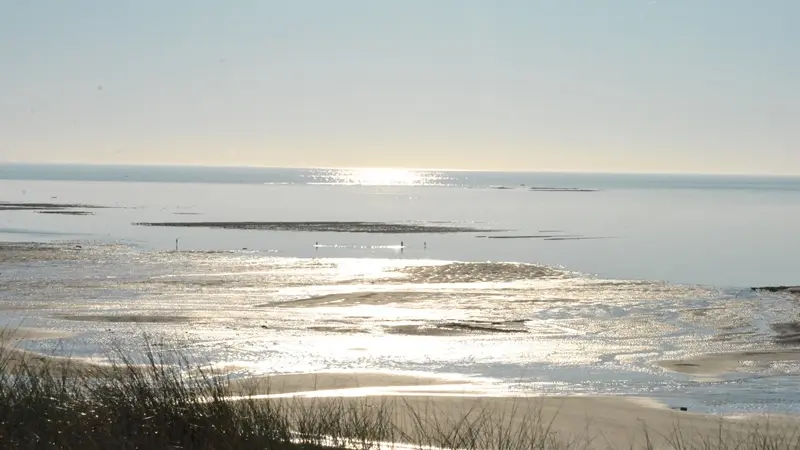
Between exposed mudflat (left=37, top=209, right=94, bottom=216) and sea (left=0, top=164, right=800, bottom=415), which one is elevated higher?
exposed mudflat (left=37, top=209, right=94, bottom=216)

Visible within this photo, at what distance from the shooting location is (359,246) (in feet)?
174

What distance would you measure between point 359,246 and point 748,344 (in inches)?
1274

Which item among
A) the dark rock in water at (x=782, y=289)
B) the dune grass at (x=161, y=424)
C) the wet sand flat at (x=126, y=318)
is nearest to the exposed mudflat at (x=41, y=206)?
the wet sand flat at (x=126, y=318)

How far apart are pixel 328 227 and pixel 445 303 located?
126 feet

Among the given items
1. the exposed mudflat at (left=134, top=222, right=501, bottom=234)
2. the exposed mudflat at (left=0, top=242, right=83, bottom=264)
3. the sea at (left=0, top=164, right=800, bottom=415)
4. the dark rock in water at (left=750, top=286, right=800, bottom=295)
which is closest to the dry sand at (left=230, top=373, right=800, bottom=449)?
the sea at (left=0, top=164, right=800, bottom=415)

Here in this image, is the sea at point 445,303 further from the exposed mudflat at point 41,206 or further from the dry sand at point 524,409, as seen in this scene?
the exposed mudflat at point 41,206

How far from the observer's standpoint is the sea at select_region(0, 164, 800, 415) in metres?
18.6

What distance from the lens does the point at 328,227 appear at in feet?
221

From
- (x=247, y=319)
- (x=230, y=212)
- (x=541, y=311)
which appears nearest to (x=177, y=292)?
(x=247, y=319)

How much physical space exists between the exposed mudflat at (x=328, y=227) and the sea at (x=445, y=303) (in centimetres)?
76

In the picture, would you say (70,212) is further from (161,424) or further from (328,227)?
(161,424)

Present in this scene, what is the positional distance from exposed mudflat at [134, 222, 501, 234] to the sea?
2.50 ft

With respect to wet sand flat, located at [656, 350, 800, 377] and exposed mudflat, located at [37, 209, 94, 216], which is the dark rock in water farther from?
exposed mudflat, located at [37, 209, 94, 216]

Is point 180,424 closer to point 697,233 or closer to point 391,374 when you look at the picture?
point 391,374
